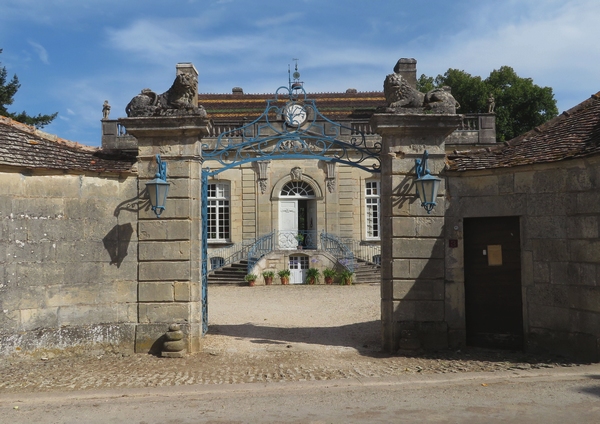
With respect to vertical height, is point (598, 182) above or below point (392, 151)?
below

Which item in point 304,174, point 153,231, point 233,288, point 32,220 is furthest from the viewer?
point 304,174

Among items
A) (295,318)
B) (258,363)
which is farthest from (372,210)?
(258,363)

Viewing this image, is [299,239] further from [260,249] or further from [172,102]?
[172,102]

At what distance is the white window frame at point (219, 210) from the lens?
19.3 meters

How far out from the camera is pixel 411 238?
22.8 feet

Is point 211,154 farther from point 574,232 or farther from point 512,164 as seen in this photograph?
point 574,232

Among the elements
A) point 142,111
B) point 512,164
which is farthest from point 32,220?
point 512,164

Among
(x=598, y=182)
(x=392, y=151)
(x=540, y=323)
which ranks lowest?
(x=540, y=323)

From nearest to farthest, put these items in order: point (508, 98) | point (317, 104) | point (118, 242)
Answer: point (118, 242), point (317, 104), point (508, 98)

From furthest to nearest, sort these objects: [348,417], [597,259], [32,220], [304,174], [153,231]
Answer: [304,174] → [153,231] → [32,220] → [597,259] → [348,417]

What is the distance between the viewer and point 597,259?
5984 mm

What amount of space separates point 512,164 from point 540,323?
81.2 inches

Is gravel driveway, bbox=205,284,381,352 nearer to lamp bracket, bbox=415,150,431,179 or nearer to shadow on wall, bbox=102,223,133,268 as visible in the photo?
shadow on wall, bbox=102,223,133,268

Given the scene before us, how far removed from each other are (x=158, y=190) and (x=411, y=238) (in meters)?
3.40
